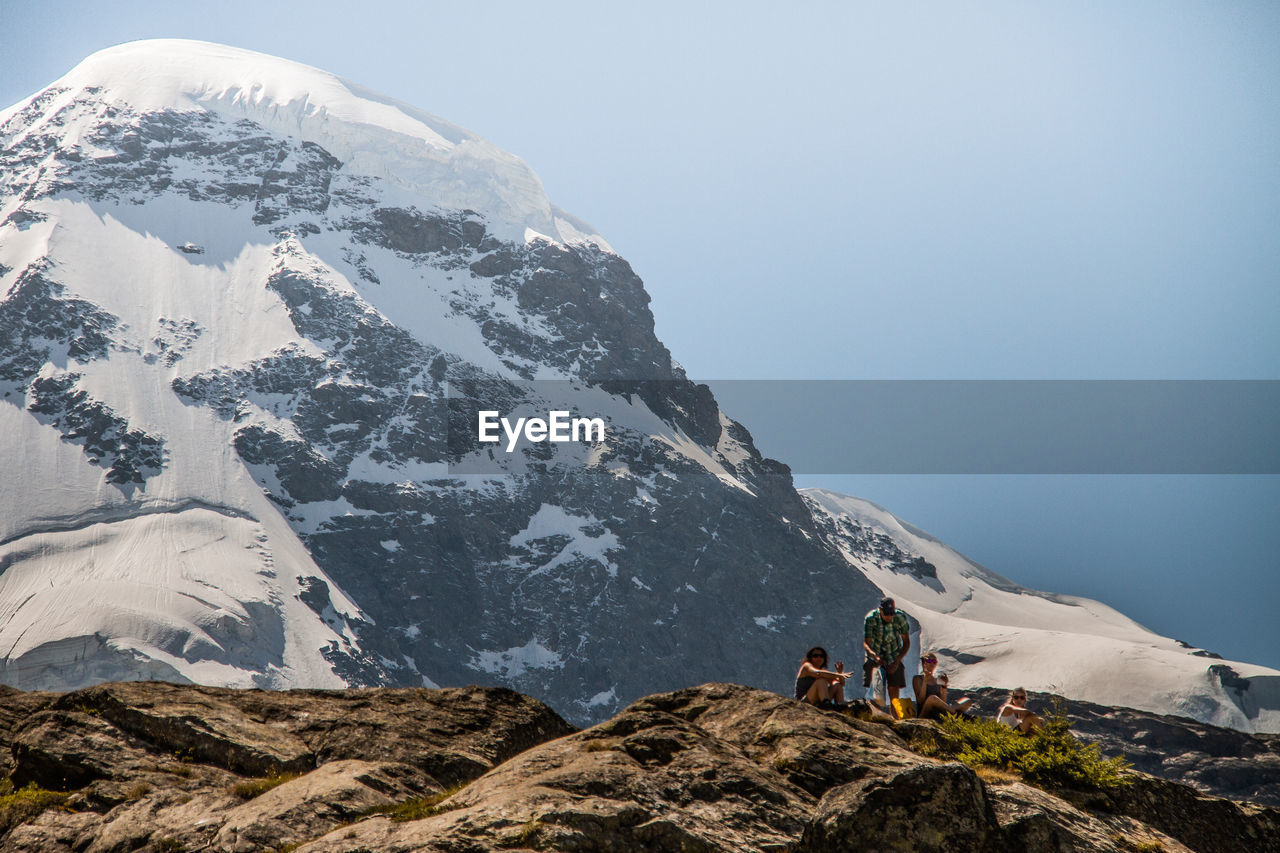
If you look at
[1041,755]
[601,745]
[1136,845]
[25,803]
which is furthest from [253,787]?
[1136,845]

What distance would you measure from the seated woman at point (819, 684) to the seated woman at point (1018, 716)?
2.68 metres

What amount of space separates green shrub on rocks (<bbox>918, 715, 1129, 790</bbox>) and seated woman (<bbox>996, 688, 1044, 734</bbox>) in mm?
2533

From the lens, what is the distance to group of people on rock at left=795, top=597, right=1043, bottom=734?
1518 cm

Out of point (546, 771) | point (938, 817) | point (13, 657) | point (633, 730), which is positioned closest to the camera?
point (938, 817)

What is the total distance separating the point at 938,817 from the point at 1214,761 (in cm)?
18342

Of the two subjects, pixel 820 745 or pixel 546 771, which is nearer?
pixel 546 771

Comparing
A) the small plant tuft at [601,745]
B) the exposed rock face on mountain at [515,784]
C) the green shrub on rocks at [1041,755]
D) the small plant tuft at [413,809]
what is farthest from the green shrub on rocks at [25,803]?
the green shrub on rocks at [1041,755]

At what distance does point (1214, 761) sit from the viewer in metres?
161

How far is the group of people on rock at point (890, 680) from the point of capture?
1518cm

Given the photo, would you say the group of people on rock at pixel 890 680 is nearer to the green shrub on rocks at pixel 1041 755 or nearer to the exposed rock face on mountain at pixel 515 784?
the exposed rock face on mountain at pixel 515 784

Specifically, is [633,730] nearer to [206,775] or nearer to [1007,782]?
[1007,782]

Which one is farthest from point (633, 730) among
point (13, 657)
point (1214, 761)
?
point (1214, 761)

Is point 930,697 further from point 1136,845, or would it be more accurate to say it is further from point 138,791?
point 138,791

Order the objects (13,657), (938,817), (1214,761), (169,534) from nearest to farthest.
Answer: (938,817) → (13,657) → (1214,761) → (169,534)
